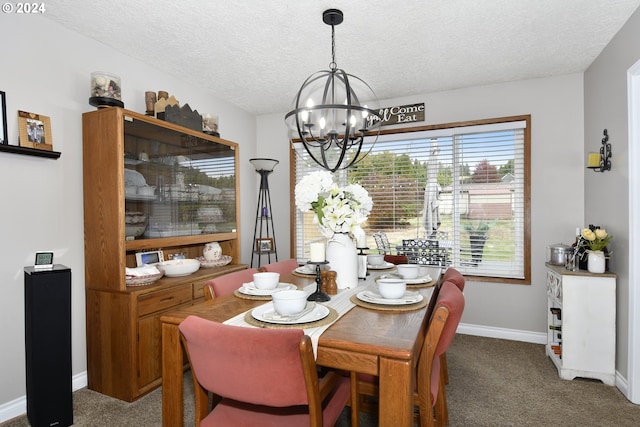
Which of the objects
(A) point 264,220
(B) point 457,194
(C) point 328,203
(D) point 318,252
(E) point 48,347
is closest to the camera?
(D) point 318,252

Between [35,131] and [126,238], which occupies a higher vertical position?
[35,131]

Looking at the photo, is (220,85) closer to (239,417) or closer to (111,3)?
(111,3)

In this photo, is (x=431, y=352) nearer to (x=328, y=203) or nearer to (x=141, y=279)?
(x=328, y=203)

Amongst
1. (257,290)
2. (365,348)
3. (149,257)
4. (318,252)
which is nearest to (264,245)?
(149,257)

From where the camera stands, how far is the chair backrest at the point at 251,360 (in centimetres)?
105

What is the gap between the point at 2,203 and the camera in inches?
82.5

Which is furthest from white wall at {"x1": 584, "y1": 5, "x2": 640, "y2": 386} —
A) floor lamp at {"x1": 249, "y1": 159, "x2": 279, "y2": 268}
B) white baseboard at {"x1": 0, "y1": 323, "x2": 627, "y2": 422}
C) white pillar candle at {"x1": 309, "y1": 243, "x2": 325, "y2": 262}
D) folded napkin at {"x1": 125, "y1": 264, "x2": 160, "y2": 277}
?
folded napkin at {"x1": 125, "y1": 264, "x2": 160, "y2": 277}

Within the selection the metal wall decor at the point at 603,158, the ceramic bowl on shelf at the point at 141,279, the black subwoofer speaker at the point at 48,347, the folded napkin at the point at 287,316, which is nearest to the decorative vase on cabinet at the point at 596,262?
the metal wall decor at the point at 603,158

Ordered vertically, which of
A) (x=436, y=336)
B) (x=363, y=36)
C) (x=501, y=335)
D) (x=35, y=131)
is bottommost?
(x=501, y=335)

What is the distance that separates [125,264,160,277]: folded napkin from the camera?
2475 mm

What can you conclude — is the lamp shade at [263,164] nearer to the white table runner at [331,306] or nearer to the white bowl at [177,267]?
the white bowl at [177,267]

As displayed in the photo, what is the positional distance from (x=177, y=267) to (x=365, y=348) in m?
2.09

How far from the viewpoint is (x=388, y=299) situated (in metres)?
1.68

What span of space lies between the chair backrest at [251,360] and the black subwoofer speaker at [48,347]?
4.44 ft
